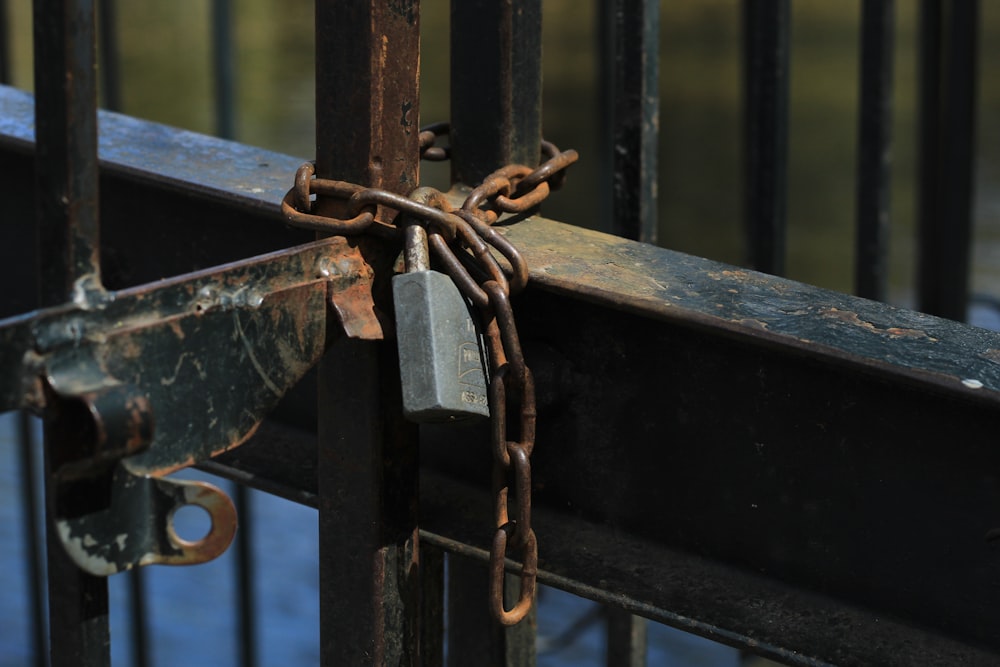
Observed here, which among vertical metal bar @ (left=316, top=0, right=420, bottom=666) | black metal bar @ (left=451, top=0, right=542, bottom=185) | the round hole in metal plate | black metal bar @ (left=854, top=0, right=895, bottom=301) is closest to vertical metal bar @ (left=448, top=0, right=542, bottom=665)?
black metal bar @ (left=451, top=0, right=542, bottom=185)

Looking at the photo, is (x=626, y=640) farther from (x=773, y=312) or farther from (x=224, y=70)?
(x=224, y=70)

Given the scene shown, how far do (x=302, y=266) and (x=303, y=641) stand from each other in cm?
251

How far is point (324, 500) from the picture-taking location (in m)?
1.27

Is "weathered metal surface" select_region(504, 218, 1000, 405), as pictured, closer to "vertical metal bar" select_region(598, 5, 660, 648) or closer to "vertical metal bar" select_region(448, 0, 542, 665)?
"vertical metal bar" select_region(448, 0, 542, 665)

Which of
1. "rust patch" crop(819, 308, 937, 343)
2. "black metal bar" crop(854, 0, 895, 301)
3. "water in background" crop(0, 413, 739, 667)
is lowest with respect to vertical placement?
"water in background" crop(0, 413, 739, 667)

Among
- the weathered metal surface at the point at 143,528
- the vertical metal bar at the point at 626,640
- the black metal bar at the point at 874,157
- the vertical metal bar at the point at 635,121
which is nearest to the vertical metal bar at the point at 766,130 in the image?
the black metal bar at the point at 874,157

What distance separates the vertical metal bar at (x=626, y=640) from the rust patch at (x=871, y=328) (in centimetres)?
88

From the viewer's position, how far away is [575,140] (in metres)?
6.99

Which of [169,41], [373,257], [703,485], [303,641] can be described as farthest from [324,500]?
[169,41]

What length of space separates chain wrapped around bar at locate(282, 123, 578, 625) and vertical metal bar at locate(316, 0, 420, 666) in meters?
0.03

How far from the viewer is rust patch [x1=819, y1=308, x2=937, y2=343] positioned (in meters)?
1.11

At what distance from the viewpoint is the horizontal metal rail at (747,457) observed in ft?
3.54

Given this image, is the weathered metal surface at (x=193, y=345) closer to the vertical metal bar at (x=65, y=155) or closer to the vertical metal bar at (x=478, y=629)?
the vertical metal bar at (x=65, y=155)

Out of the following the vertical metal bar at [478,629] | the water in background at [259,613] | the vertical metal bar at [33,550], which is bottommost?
the water in background at [259,613]
